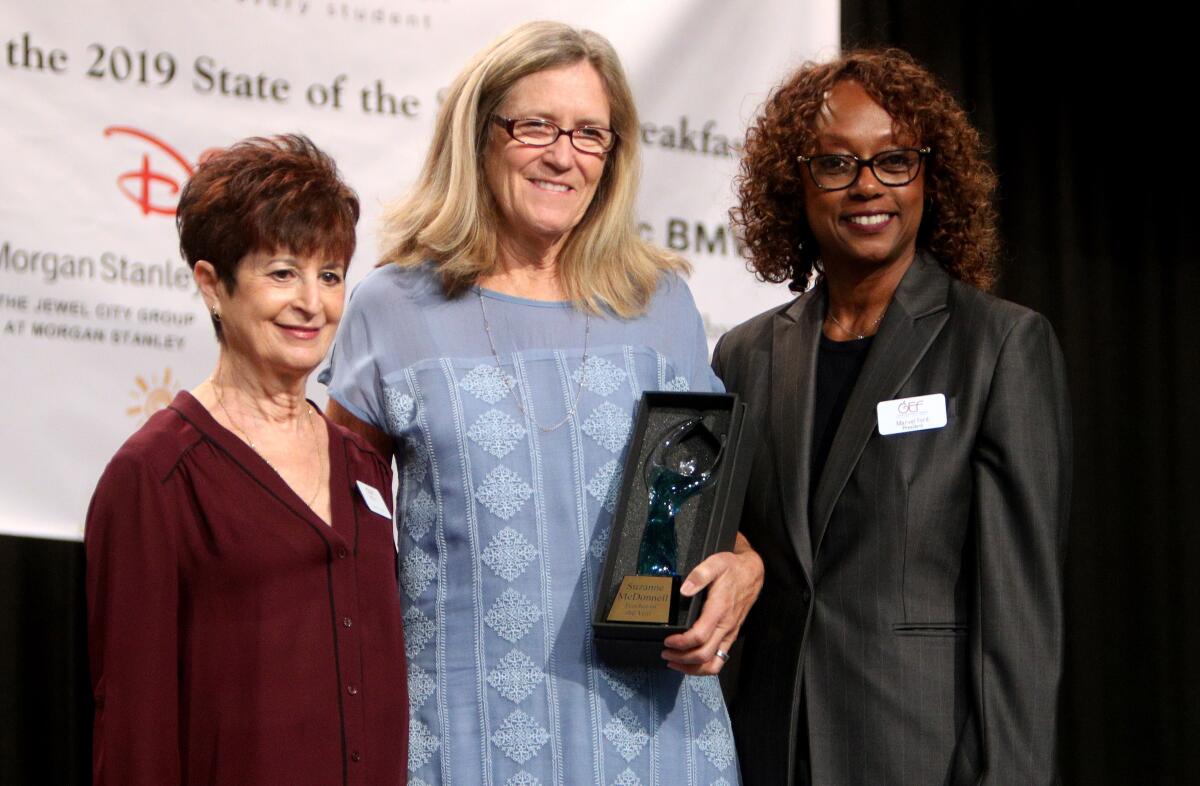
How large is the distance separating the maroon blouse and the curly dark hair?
1078mm

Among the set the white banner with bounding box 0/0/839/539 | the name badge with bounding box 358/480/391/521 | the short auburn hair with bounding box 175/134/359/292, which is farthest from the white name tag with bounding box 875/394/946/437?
the white banner with bounding box 0/0/839/539

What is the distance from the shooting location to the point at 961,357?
2.29 meters

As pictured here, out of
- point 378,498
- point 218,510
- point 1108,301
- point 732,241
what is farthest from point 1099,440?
point 218,510

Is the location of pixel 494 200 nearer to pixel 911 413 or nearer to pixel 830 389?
pixel 830 389

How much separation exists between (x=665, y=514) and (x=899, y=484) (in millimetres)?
377

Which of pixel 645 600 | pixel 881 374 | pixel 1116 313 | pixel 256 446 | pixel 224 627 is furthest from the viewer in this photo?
pixel 1116 313

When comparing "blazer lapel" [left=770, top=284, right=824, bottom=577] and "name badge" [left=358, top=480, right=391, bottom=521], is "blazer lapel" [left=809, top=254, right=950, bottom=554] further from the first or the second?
"name badge" [left=358, top=480, right=391, bottom=521]

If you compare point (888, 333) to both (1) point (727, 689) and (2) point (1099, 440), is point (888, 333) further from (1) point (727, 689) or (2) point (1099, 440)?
(2) point (1099, 440)

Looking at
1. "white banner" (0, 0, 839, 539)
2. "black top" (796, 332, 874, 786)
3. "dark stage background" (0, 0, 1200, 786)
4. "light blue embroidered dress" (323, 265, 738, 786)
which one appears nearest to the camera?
"light blue embroidered dress" (323, 265, 738, 786)

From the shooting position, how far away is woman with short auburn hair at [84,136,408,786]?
5.80 ft

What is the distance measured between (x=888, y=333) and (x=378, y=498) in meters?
0.88

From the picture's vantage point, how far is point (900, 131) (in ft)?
7.98

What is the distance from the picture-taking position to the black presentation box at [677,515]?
2.08 m

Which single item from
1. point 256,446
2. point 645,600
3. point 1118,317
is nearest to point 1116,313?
point 1118,317
